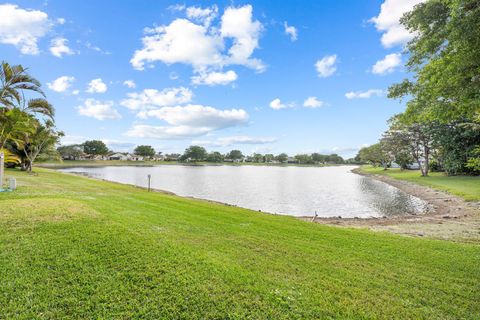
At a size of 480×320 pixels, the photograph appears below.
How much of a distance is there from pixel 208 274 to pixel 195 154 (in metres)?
→ 130

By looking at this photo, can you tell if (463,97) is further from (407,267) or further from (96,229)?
(96,229)

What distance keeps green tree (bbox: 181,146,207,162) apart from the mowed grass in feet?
416

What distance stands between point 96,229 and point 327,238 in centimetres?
577

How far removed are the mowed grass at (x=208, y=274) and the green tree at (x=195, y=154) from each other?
127 metres

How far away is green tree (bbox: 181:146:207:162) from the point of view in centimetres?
13188

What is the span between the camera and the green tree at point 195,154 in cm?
13188

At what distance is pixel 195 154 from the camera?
132 m

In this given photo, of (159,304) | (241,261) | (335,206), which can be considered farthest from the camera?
(335,206)

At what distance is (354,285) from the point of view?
4.02 m

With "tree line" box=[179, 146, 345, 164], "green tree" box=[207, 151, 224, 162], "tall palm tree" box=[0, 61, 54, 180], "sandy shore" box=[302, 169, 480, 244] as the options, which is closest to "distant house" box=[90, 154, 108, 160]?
"tree line" box=[179, 146, 345, 164]

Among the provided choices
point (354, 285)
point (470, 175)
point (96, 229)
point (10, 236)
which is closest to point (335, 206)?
point (354, 285)

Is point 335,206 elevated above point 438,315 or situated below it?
below

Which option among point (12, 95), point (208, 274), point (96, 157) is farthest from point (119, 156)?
point (208, 274)

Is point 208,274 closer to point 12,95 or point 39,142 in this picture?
point 12,95
